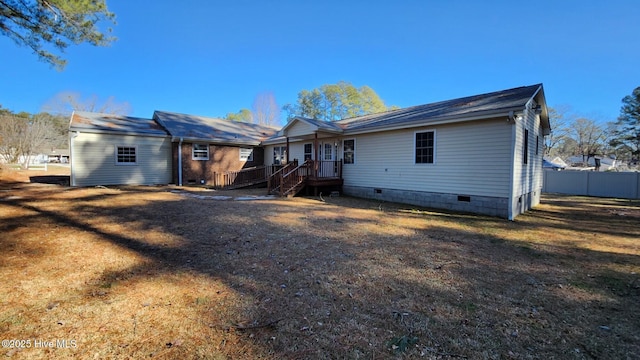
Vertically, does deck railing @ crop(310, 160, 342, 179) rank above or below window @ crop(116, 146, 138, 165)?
below

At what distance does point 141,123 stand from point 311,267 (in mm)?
17267

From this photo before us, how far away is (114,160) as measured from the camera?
15078 mm

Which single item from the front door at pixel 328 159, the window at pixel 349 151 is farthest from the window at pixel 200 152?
the window at pixel 349 151

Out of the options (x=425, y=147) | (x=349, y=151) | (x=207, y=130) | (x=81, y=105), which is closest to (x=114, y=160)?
(x=207, y=130)

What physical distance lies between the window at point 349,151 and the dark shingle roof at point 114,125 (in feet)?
33.6

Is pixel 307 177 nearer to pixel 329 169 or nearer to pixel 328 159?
pixel 329 169

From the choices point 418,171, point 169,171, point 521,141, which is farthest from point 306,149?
point 521,141

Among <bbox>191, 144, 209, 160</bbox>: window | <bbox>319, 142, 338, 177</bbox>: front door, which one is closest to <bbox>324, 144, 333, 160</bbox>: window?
<bbox>319, 142, 338, 177</bbox>: front door

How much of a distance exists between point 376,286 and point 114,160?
1618 centimetres

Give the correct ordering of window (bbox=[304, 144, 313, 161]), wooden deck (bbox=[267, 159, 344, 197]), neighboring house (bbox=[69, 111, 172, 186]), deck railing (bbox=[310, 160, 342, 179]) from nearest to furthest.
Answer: wooden deck (bbox=[267, 159, 344, 197]), deck railing (bbox=[310, 160, 342, 179]), neighboring house (bbox=[69, 111, 172, 186]), window (bbox=[304, 144, 313, 161])

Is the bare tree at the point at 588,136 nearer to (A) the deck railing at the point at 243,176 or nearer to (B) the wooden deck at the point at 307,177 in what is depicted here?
(B) the wooden deck at the point at 307,177

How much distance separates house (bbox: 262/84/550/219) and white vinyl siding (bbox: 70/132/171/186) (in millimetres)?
8083

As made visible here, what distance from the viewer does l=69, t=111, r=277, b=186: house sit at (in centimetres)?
1439

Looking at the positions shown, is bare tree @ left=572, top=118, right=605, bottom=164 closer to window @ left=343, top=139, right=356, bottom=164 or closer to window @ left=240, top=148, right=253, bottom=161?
window @ left=343, top=139, right=356, bottom=164
